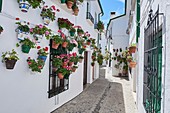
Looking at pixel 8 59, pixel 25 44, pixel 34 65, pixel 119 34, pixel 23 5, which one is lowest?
pixel 34 65

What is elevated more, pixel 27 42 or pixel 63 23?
pixel 63 23

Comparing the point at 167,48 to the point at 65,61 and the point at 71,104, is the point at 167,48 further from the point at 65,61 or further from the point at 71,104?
the point at 71,104

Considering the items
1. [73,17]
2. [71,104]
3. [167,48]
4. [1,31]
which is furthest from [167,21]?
[73,17]

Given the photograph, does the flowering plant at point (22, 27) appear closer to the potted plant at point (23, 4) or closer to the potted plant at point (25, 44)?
the potted plant at point (25, 44)

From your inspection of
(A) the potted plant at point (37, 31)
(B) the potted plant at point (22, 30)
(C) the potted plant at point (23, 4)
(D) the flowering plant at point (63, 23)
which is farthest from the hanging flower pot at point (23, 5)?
(D) the flowering plant at point (63, 23)

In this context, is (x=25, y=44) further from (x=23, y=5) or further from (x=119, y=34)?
(x=119, y=34)

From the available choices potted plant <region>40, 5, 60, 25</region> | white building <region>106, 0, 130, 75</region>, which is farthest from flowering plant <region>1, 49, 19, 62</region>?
white building <region>106, 0, 130, 75</region>

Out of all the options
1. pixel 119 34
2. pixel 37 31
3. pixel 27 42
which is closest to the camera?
pixel 27 42

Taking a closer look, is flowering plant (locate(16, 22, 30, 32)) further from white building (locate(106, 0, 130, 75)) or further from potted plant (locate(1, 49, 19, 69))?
white building (locate(106, 0, 130, 75))

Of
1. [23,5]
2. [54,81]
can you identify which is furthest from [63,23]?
[23,5]

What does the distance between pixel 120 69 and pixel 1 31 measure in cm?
1631

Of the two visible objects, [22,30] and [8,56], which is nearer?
[8,56]

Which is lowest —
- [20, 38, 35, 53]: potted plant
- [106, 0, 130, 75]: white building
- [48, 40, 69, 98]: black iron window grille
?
[48, 40, 69, 98]: black iron window grille

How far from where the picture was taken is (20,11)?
444 centimetres
